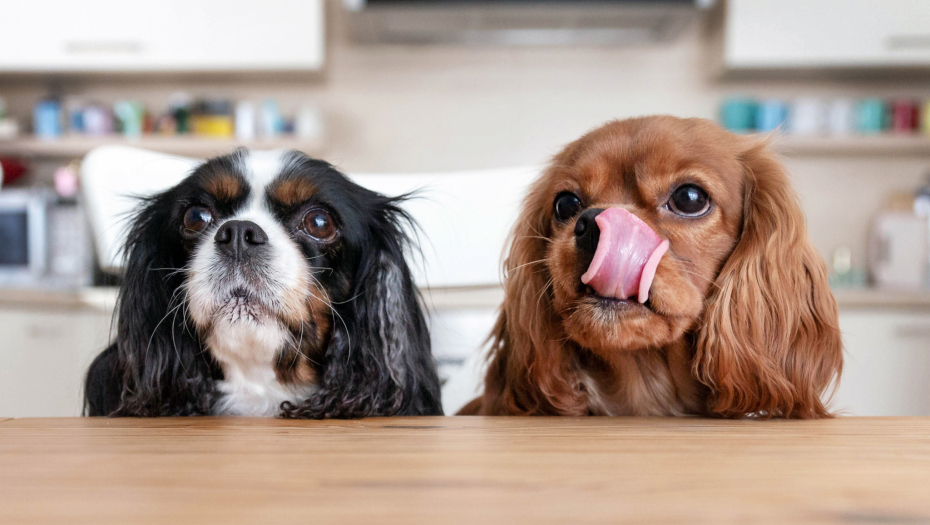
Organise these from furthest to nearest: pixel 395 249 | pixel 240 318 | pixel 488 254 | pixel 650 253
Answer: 1. pixel 488 254
2. pixel 395 249
3. pixel 240 318
4. pixel 650 253

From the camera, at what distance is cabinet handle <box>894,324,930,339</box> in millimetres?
2404

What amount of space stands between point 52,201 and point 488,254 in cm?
232

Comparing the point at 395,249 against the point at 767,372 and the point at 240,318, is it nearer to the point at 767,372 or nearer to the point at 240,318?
the point at 240,318

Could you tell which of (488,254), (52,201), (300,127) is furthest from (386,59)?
(488,254)

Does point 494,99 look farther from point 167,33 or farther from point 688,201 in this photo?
point 688,201

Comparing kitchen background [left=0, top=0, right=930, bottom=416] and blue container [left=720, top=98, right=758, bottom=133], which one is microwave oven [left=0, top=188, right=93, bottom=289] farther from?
blue container [left=720, top=98, right=758, bottom=133]

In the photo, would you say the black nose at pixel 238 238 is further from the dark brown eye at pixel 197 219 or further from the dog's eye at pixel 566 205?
the dog's eye at pixel 566 205

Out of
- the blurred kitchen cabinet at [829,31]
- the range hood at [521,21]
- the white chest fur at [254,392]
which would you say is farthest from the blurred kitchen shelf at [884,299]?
the white chest fur at [254,392]

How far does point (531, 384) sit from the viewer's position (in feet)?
3.06

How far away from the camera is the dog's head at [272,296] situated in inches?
34.6

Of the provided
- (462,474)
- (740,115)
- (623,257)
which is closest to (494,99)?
(740,115)

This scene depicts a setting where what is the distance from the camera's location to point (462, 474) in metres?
Result: 0.43

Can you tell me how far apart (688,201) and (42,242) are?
282cm

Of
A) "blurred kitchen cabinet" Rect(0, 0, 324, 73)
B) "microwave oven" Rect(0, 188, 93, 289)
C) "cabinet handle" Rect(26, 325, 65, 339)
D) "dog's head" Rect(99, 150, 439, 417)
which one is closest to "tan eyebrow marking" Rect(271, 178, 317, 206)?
"dog's head" Rect(99, 150, 439, 417)
